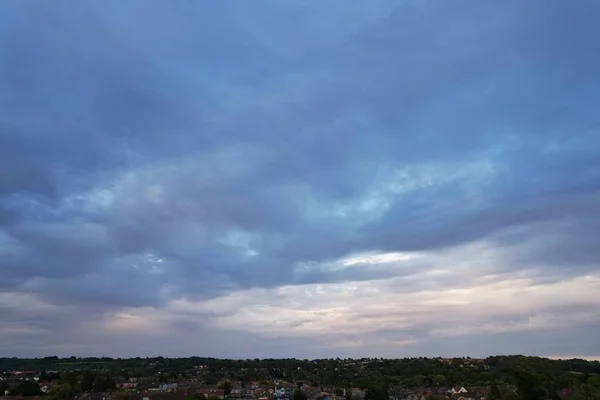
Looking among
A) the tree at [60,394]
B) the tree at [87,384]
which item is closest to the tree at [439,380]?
the tree at [87,384]

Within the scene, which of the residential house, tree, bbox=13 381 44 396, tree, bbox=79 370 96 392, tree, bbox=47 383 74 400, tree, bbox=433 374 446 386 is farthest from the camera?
tree, bbox=433 374 446 386

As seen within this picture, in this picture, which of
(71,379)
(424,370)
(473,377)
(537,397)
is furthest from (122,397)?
(424,370)

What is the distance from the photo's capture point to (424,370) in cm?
16412

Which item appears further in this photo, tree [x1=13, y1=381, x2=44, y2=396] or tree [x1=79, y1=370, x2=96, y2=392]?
tree [x1=79, y1=370, x2=96, y2=392]

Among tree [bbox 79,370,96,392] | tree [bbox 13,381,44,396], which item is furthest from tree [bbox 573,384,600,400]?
tree [bbox 13,381,44,396]

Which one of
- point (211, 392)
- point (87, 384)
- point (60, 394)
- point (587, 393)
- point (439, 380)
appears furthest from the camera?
point (439, 380)

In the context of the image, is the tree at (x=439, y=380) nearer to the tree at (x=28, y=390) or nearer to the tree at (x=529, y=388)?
the tree at (x=529, y=388)

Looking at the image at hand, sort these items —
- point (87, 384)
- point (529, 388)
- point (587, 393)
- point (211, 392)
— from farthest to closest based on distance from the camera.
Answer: point (87, 384), point (211, 392), point (587, 393), point (529, 388)

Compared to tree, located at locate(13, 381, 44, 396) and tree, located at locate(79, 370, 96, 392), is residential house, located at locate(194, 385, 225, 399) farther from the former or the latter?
tree, located at locate(13, 381, 44, 396)

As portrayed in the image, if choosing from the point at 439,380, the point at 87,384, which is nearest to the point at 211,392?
the point at 87,384

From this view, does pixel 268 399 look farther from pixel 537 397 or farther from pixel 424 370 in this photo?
pixel 424 370

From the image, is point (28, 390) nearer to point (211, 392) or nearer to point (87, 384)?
point (87, 384)

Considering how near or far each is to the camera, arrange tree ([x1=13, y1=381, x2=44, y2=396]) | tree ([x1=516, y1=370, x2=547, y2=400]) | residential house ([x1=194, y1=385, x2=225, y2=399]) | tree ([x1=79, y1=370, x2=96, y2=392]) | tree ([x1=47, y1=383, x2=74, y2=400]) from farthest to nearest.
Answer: tree ([x1=79, y1=370, x2=96, y2=392]) < tree ([x1=13, y1=381, x2=44, y2=396]) < residential house ([x1=194, y1=385, x2=225, y2=399]) < tree ([x1=47, y1=383, x2=74, y2=400]) < tree ([x1=516, y1=370, x2=547, y2=400])

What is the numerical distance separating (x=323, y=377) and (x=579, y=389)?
114551mm
